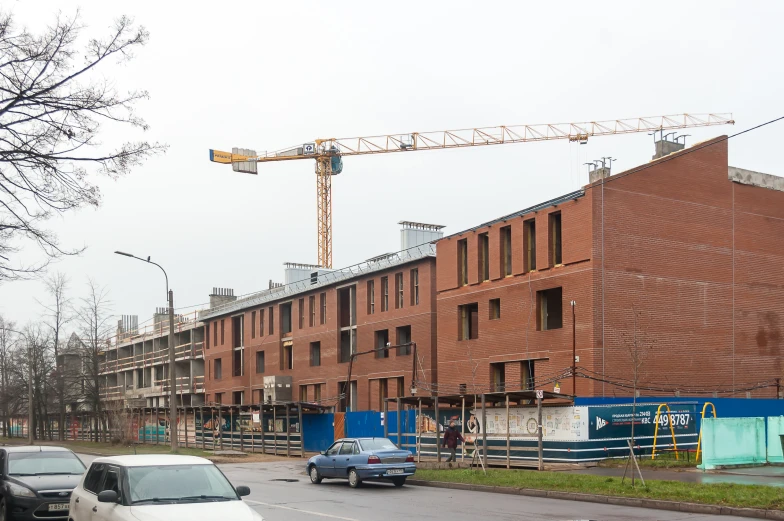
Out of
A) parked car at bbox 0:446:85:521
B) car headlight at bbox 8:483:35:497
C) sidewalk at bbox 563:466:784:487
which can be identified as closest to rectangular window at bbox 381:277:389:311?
sidewalk at bbox 563:466:784:487

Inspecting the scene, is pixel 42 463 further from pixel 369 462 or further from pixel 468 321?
pixel 468 321

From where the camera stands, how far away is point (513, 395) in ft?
95.6

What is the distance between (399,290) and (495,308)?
9991mm

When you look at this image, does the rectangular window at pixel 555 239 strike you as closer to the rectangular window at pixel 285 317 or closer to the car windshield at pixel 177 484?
the rectangular window at pixel 285 317

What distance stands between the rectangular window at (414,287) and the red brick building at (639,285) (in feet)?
17.0

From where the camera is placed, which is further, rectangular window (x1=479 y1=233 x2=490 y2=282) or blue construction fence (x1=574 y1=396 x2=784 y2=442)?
rectangular window (x1=479 y1=233 x2=490 y2=282)

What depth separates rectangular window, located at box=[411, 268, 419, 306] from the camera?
48.8 metres

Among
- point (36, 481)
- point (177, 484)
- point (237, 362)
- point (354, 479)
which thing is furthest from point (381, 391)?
point (177, 484)

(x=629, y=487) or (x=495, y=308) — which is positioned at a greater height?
(x=495, y=308)

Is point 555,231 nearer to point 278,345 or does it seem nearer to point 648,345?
point 648,345

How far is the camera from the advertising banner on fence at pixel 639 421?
29016 mm

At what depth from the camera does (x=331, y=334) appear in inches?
2199

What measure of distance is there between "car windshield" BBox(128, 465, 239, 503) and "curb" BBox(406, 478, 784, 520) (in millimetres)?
10287

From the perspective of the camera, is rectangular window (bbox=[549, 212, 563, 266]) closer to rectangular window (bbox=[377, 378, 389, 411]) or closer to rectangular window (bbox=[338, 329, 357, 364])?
rectangular window (bbox=[377, 378, 389, 411])
